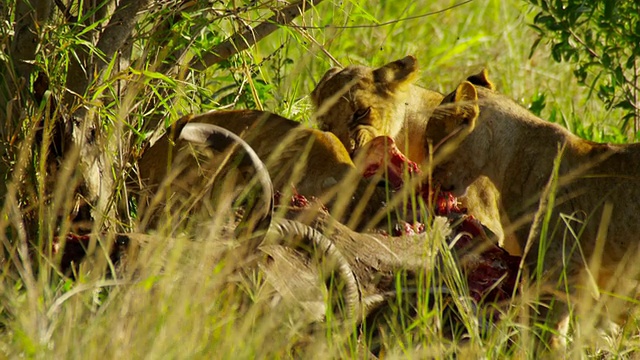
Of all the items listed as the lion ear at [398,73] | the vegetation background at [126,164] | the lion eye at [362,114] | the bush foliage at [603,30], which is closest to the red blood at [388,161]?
the vegetation background at [126,164]

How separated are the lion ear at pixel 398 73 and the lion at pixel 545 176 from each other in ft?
2.66

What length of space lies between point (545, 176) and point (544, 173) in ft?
0.05

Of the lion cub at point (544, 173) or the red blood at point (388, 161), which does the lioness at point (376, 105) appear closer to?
the red blood at point (388, 161)

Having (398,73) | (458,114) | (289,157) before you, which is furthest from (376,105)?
(458,114)

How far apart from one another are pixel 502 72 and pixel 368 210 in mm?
3812

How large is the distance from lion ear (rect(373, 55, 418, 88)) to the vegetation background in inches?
17.8

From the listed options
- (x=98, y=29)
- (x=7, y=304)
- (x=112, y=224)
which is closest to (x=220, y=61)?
(x=98, y=29)

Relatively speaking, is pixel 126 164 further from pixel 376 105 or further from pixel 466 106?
pixel 376 105

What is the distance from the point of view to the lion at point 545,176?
428cm

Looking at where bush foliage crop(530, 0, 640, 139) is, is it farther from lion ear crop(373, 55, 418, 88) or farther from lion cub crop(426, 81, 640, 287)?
lion cub crop(426, 81, 640, 287)

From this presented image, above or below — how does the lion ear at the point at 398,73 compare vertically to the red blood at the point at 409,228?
above

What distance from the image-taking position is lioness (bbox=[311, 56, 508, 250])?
5.52 meters

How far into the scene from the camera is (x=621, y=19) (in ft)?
18.8

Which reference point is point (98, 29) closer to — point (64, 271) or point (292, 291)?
point (64, 271)
